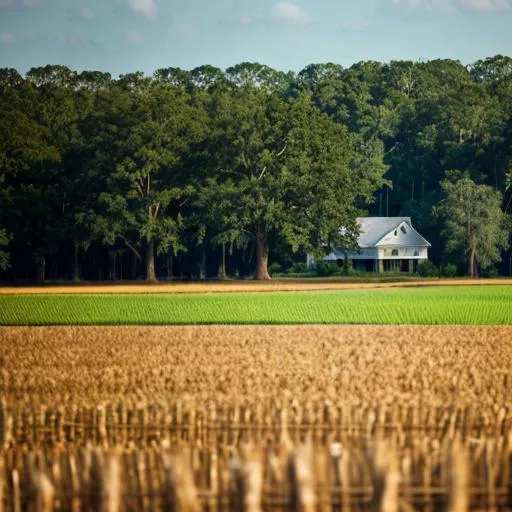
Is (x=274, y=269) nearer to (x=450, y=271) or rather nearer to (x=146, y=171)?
(x=450, y=271)

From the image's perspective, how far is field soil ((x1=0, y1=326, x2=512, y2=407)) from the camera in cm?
2112

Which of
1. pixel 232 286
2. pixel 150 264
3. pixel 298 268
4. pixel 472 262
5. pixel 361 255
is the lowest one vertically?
pixel 232 286

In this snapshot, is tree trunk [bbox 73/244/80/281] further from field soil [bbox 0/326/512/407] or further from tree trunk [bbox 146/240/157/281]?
field soil [bbox 0/326/512/407]

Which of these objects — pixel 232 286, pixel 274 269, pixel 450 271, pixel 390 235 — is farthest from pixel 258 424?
pixel 390 235

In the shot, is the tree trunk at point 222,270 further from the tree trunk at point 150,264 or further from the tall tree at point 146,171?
the tree trunk at point 150,264

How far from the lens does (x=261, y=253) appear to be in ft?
318

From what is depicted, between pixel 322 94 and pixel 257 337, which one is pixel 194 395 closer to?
pixel 257 337

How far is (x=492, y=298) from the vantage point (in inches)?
2391

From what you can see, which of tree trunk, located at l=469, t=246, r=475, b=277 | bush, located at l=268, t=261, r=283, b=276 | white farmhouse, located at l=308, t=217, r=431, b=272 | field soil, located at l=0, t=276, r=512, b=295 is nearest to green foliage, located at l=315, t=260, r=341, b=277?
bush, located at l=268, t=261, r=283, b=276

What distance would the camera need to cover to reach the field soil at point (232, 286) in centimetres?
8069

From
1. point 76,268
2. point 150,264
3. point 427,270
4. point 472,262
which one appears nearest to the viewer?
point 150,264

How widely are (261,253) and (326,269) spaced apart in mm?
13155

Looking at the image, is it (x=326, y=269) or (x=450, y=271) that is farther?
(x=326, y=269)

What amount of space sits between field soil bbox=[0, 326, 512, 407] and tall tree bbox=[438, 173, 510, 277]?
216ft
